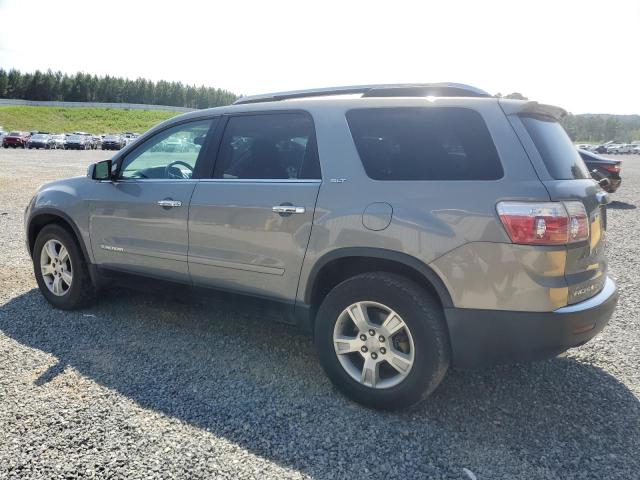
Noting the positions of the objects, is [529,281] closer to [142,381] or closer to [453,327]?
[453,327]

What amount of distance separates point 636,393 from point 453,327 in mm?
1525

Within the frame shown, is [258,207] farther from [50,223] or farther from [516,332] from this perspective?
[50,223]

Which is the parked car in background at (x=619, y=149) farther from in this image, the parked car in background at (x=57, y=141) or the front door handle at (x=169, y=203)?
the front door handle at (x=169, y=203)

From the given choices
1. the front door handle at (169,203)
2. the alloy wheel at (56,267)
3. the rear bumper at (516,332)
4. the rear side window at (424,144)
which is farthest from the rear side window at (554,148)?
the alloy wheel at (56,267)

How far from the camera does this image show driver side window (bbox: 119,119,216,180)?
3.97 m

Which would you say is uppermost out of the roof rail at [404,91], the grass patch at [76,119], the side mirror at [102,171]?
the grass patch at [76,119]

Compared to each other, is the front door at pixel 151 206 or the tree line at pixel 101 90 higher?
the tree line at pixel 101 90

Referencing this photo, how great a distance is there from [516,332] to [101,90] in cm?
12142

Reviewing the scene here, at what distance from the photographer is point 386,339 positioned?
9.73 feet

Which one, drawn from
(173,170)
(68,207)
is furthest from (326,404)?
(68,207)

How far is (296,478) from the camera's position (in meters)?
2.47

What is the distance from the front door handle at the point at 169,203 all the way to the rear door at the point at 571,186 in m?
2.40

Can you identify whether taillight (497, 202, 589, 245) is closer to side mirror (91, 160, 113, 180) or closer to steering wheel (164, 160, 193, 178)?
steering wheel (164, 160, 193, 178)

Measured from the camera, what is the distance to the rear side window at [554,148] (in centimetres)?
281
